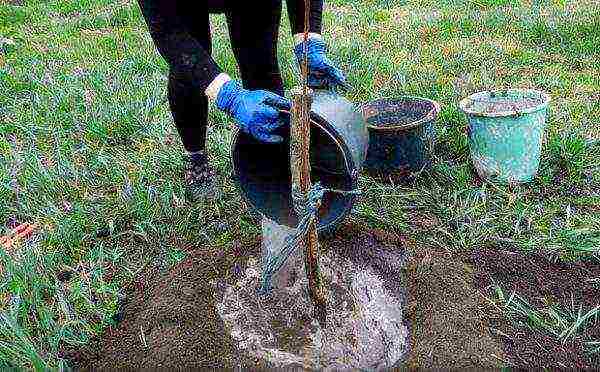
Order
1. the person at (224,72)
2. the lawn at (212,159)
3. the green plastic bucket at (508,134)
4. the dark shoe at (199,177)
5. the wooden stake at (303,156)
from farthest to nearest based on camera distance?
the dark shoe at (199,177) → the green plastic bucket at (508,134) → the lawn at (212,159) → the person at (224,72) → the wooden stake at (303,156)

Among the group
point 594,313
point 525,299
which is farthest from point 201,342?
point 594,313

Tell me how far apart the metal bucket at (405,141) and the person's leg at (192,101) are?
2.51 feet

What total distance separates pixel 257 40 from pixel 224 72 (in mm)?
188

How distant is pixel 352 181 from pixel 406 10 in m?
3.89

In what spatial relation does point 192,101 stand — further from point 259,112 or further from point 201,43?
point 259,112

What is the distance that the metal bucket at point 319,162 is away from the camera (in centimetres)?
195

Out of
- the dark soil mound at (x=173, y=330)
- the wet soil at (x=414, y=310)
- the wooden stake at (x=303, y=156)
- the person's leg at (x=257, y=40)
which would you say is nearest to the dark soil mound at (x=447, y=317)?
the wet soil at (x=414, y=310)

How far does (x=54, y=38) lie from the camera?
5.50 m

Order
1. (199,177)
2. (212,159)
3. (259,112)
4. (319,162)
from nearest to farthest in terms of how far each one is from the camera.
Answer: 1. (259,112)
2. (319,162)
3. (199,177)
4. (212,159)

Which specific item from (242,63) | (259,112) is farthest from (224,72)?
(259,112)

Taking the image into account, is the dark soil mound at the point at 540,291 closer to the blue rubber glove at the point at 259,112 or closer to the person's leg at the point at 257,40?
the blue rubber glove at the point at 259,112

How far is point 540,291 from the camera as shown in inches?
84.7

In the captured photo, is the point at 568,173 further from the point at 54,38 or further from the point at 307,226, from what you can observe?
the point at 54,38

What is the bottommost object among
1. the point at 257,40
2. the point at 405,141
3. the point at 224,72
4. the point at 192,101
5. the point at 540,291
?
the point at 540,291
